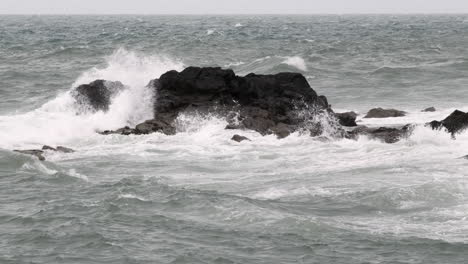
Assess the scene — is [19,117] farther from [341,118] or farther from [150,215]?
[150,215]

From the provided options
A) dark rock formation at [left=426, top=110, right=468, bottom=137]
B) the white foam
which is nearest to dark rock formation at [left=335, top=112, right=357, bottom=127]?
dark rock formation at [left=426, top=110, right=468, bottom=137]

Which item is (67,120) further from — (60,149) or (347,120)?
(347,120)

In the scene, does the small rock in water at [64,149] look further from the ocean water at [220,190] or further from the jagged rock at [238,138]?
the jagged rock at [238,138]

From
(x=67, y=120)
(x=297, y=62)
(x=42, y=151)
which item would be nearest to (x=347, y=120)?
(x=67, y=120)

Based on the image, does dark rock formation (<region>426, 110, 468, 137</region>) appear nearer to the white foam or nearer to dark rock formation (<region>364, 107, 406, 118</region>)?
dark rock formation (<region>364, 107, 406, 118</region>)

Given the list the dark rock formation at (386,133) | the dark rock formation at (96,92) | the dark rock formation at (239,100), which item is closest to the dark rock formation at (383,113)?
the dark rock formation at (239,100)

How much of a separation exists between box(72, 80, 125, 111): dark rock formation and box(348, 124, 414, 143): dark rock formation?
29.5 ft

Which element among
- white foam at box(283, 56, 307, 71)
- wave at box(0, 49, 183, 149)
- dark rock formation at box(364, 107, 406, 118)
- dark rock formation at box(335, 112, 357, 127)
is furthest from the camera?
white foam at box(283, 56, 307, 71)

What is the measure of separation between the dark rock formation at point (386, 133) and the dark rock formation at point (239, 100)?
75cm

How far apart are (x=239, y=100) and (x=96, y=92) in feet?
18.7

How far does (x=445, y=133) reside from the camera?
23969 mm

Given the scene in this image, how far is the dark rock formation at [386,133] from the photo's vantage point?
79.7 feet

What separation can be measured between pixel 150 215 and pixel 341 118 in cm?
1209

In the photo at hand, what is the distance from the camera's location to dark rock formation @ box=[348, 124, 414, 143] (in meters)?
24.3
